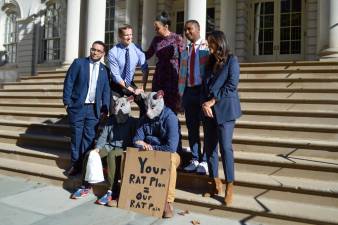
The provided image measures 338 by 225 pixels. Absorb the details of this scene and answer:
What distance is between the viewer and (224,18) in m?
13.2

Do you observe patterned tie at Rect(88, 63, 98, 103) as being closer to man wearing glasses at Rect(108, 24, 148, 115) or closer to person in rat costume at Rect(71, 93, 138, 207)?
man wearing glasses at Rect(108, 24, 148, 115)

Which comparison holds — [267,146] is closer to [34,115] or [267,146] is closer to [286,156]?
[286,156]

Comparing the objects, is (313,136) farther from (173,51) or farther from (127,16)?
(127,16)

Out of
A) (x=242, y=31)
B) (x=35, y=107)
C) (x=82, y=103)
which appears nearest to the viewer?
(x=82, y=103)

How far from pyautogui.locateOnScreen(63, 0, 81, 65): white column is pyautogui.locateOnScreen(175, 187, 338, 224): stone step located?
9460 mm

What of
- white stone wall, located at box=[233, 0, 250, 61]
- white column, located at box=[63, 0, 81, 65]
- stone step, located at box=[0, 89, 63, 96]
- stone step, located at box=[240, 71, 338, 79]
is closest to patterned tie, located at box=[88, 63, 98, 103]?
stone step, located at box=[240, 71, 338, 79]

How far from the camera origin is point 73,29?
1351 cm

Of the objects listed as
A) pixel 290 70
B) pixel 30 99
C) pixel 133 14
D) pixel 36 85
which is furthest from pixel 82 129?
pixel 133 14

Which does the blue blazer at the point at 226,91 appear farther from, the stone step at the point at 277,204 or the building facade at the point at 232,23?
the building facade at the point at 232,23

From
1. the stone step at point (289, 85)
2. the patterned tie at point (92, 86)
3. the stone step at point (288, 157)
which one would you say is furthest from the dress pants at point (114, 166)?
the stone step at point (289, 85)

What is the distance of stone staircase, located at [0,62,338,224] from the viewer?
4.47 metres

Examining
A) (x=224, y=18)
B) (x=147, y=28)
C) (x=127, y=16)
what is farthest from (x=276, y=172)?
(x=127, y=16)

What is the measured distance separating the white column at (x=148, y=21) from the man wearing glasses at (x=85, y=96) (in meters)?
8.54

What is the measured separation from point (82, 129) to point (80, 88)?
1.98 feet
